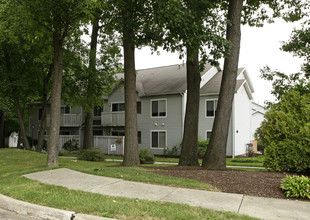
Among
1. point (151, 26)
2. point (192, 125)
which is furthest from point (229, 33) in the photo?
point (192, 125)

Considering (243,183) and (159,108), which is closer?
(243,183)

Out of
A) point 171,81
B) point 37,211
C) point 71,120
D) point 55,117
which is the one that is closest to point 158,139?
point 171,81

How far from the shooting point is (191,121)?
13.6 meters

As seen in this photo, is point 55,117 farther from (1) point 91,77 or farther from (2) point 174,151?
(2) point 174,151

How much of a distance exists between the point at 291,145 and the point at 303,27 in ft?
29.2

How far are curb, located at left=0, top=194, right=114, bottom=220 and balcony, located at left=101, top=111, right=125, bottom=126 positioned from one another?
2154 cm

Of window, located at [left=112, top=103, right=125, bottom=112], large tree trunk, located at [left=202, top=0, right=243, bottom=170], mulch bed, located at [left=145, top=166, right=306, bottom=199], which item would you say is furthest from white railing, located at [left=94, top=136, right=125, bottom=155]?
mulch bed, located at [left=145, top=166, right=306, bottom=199]

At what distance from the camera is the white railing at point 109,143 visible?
84.1 ft

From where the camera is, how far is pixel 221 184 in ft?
24.3

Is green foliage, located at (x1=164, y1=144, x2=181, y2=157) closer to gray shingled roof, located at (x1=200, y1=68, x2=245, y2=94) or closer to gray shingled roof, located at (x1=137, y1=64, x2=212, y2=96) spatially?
gray shingled roof, located at (x1=137, y1=64, x2=212, y2=96)

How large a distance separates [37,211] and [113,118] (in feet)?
75.7

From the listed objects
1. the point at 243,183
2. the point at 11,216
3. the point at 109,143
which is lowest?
the point at 11,216

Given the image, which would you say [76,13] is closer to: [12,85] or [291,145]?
[291,145]

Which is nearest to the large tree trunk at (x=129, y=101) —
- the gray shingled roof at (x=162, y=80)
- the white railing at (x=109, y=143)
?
the gray shingled roof at (x=162, y=80)
